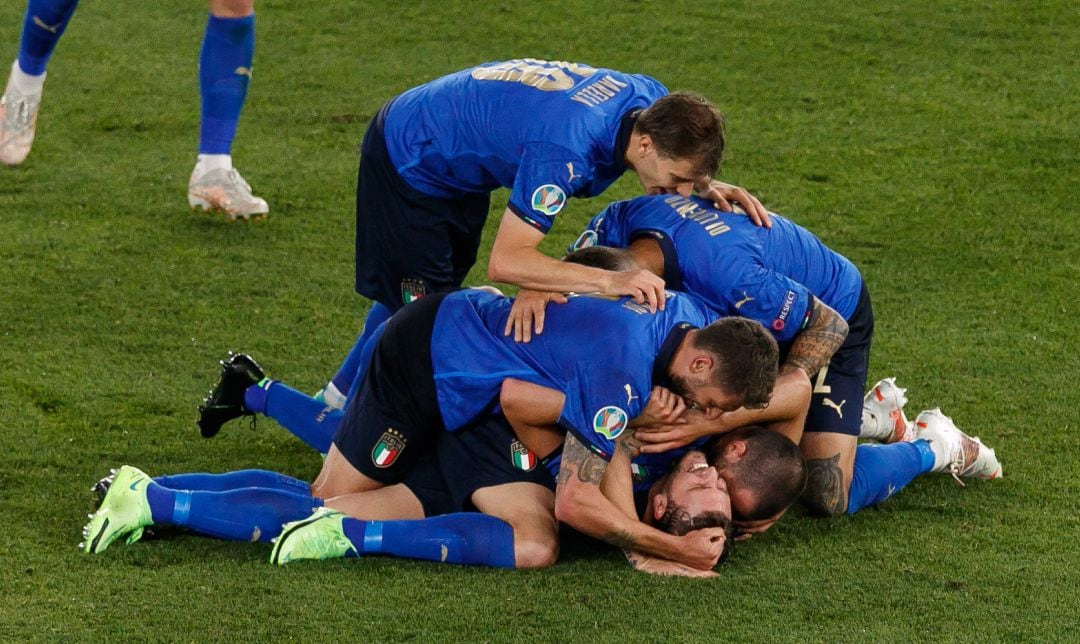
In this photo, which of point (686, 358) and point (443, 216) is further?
point (443, 216)

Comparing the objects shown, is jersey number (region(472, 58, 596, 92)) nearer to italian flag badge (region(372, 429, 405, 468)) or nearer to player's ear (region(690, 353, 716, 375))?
player's ear (region(690, 353, 716, 375))

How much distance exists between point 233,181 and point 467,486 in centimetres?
253

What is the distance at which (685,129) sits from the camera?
133 inches

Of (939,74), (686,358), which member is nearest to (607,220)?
(686,358)

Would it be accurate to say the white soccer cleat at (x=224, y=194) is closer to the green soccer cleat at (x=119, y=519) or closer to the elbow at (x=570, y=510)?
the green soccer cleat at (x=119, y=519)

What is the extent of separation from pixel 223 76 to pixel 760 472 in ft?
9.74

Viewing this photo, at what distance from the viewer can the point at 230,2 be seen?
532 centimetres

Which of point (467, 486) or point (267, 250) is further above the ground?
point (467, 486)

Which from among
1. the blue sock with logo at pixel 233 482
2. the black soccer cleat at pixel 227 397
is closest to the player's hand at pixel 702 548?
the blue sock with logo at pixel 233 482

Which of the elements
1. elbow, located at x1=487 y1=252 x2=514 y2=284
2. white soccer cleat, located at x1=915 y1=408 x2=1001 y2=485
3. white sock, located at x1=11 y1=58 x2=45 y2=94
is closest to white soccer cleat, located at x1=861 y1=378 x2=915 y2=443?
white soccer cleat, located at x1=915 y1=408 x2=1001 y2=485

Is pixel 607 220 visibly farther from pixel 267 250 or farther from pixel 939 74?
pixel 939 74

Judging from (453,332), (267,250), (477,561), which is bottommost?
(267,250)

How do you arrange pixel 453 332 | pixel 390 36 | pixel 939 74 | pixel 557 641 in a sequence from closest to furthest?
pixel 557 641 < pixel 453 332 < pixel 939 74 < pixel 390 36

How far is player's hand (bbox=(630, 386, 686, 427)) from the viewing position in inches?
132
